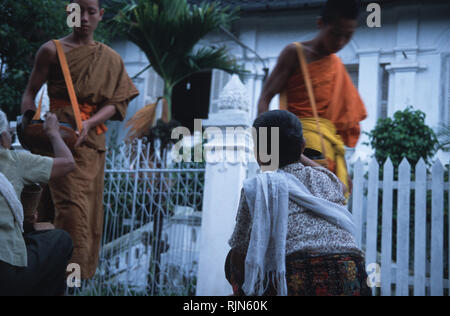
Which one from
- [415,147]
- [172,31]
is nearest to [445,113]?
[415,147]

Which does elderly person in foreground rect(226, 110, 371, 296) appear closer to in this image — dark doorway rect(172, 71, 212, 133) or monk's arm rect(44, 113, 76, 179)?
monk's arm rect(44, 113, 76, 179)

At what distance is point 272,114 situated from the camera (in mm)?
2004

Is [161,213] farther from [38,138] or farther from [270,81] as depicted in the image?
[270,81]

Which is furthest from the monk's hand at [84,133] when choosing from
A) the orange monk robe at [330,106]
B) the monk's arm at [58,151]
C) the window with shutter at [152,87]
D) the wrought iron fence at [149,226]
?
the window with shutter at [152,87]

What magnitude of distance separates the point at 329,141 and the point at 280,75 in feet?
1.45

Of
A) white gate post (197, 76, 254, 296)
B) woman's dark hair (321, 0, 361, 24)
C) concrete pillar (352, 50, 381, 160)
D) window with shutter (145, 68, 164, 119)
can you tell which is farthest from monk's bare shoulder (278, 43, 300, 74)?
window with shutter (145, 68, 164, 119)

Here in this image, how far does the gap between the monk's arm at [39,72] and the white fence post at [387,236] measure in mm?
2719

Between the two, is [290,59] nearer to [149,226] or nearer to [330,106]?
[330,106]

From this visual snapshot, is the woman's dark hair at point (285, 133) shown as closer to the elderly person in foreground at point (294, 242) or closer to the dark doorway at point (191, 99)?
the elderly person in foreground at point (294, 242)

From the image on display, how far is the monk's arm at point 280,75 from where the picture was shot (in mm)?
2557
